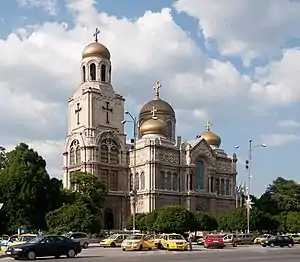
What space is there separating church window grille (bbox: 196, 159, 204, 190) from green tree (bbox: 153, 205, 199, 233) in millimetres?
19477

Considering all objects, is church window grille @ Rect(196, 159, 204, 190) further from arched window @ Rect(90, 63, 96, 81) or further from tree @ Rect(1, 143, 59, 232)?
tree @ Rect(1, 143, 59, 232)

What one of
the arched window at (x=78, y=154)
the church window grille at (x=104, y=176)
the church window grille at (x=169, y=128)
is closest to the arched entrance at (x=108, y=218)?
the church window grille at (x=104, y=176)

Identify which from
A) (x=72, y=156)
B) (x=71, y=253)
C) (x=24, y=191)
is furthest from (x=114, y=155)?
(x=71, y=253)

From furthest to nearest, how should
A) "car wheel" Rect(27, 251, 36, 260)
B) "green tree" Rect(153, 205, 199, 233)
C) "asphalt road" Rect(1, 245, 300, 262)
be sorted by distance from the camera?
"green tree" Rect(153, 205, 199, 233) → "car wheel" Rect(27, 251, 36, 260) → "asphalt road" Rect(1, 245, 300, 262)

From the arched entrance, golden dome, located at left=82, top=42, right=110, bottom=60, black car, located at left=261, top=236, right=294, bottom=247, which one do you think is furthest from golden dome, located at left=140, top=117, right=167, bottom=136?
black car, located at left=261, top=236, right=294, bottom=247

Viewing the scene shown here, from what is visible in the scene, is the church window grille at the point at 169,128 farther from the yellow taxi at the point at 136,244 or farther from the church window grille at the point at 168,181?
the yellow taxi at the point at 136,244

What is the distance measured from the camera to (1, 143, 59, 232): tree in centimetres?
6694

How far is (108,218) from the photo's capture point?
8962cm

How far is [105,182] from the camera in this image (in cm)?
8869

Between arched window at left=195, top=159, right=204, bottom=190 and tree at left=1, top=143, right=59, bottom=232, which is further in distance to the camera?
arched window at left=195, top=159, right=204, bottom=190

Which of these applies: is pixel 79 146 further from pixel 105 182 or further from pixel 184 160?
pixel 184 160

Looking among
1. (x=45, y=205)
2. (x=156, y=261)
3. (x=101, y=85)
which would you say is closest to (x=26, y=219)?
(x=45, y=205)

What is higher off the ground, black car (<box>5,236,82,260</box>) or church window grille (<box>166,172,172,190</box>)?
church window grille (<box>166,172,172,190</box>)

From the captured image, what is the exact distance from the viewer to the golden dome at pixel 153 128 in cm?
9219
